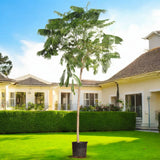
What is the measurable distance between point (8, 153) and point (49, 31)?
4.94 meters

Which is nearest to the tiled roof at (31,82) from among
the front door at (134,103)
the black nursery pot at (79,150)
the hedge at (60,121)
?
the front door at (134,103)

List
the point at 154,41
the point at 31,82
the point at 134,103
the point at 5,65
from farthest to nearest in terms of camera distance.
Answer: the point at 5,65 → the point at 31,82 → the point at 154,41 → the point at 134,103

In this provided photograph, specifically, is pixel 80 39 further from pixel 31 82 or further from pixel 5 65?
pixel 5 65

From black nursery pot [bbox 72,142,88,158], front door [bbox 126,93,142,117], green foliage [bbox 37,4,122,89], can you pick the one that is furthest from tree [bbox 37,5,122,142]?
front door [bbox 126,93,142,117]

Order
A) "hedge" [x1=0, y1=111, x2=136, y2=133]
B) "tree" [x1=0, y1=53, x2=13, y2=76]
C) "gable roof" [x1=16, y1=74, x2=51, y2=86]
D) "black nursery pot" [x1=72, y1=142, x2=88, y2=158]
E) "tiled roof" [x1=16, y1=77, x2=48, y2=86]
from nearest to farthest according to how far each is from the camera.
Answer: "black nursery pot" [x1=72, y1=142, x2=88, y2=158], "hedge" [x1=0, y1=111, x2=136, y2=133], "tiled roof" [x1=16, y1=77, x2=48, y2=86], "gable roof" [x1=16, y1=74, x2=51, y2=86], "tree" [x1=0, y1=53, x2=13, y2=76]

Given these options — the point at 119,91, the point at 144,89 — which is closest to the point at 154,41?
the point at 119,91

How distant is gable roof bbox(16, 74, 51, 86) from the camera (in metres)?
29.2

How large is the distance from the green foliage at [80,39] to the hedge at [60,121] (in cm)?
915

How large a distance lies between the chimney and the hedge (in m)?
9.39

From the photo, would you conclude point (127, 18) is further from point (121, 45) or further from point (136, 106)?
point (136, 106)

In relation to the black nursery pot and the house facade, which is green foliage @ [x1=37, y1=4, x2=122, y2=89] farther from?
the house facade

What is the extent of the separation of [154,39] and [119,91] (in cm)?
667

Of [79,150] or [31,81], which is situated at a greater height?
[31,81]

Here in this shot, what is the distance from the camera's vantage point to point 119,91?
25453mm
